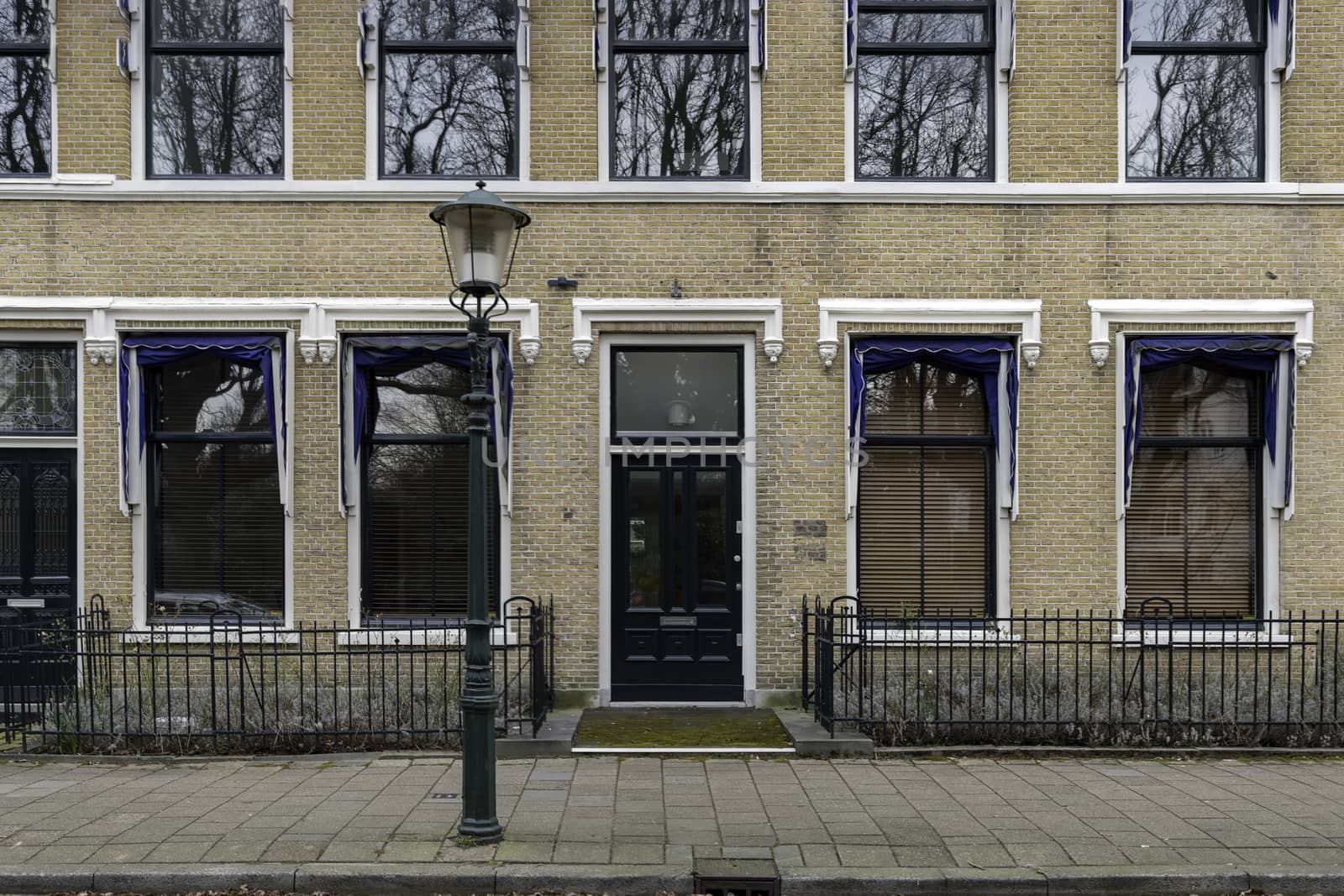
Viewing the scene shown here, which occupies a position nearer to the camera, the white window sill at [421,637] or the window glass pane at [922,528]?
the white window sill at [421,637]

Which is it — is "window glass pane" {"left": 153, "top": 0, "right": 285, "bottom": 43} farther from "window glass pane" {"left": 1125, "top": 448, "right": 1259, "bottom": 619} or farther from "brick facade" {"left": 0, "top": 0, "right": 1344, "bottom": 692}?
"window glass pane" {"left": 1125, "top": 448, "right": 1259, "bottom": 619}

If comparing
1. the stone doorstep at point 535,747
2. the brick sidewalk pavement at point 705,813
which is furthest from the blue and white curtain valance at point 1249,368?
the stone doorstep at point 535,747

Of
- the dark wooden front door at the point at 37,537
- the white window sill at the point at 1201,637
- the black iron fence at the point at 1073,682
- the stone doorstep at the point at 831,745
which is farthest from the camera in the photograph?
the dark wooden front door at the point at 37,537

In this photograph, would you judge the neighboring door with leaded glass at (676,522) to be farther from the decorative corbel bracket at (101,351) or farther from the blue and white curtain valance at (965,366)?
the decorative corbel bracket at (101,351)

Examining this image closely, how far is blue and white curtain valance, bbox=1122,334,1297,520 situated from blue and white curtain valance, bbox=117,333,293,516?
8544mm

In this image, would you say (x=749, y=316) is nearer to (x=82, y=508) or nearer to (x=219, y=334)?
(x=219, y=334)

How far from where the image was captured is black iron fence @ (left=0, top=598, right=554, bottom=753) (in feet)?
28.3

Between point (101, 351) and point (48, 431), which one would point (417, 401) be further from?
point (48, 431)

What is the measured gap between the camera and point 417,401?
10.6 meters

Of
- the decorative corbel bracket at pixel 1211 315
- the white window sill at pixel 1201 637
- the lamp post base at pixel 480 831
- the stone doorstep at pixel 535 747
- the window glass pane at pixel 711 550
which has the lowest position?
the stone doorstep at pixel 535 747

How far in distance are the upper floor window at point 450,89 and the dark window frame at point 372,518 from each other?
2.26 meters

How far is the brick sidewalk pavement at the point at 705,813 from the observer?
6.14 m

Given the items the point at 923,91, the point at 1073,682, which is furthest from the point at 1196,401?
the point at 923,91

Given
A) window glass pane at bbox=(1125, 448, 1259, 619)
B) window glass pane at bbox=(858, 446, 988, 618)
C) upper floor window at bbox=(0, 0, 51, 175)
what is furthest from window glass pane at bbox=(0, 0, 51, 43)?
window glass pane at bbox=(1125, 448, 1259, 619)
